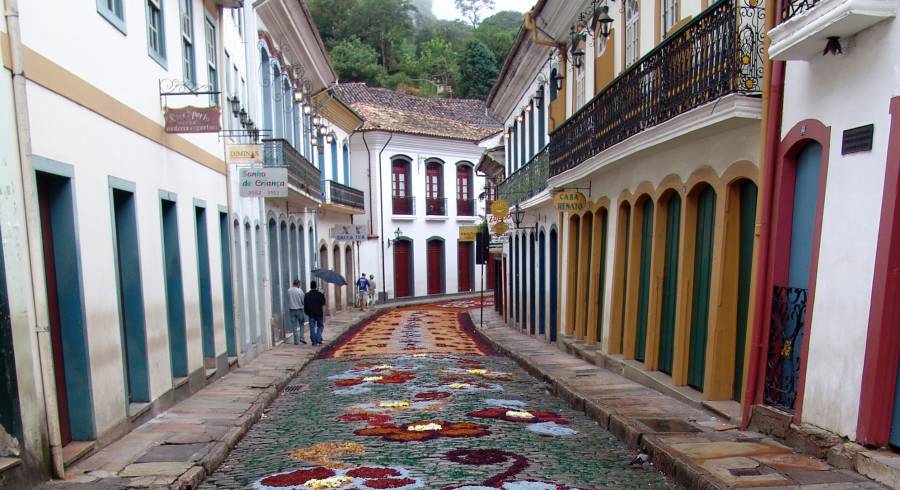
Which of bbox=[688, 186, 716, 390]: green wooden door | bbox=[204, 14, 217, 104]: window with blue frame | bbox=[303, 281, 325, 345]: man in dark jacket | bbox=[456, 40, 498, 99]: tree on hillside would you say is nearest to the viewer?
bbox=[688, 186, 716, 390]: green wooden door

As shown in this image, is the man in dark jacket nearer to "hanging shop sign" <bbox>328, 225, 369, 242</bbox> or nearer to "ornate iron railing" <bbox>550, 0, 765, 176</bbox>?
"ornate iron railing" <bbox>550, 0, 765, 176</bbox>

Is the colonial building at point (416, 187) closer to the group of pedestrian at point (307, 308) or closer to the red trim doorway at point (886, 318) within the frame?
the group of pedestrian at point (307, 308)

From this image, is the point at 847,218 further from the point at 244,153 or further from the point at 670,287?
the point at 244,153

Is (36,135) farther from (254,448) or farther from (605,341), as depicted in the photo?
(605,341)

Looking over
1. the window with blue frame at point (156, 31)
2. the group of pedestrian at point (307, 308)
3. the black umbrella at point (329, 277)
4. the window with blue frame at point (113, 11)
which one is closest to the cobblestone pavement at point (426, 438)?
the group of pedestrian at point (307, 308)

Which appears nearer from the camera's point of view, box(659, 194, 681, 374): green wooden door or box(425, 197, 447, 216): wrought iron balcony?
box(659, 194, 681, 374): green wooden door

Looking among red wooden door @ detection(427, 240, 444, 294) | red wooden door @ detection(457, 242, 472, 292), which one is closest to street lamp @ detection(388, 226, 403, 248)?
red wooden door @ detection(427, 240, 444, 294)

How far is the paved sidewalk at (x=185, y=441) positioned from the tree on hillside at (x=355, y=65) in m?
39.1

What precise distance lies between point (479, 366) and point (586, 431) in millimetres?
5391

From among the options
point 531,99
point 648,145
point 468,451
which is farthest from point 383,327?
point 468,451

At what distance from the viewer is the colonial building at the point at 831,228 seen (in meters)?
5.34

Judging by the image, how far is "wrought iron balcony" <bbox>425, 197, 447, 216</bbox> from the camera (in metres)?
38.2

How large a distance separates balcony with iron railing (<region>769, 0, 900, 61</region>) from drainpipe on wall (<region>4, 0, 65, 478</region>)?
19.7ft

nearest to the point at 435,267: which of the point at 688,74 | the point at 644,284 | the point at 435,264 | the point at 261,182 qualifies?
the point at 435,264
